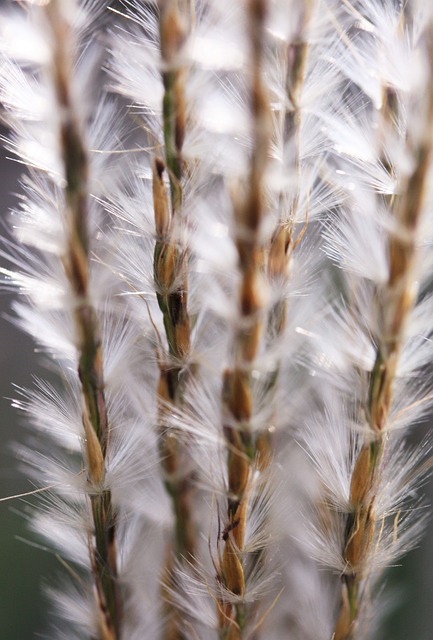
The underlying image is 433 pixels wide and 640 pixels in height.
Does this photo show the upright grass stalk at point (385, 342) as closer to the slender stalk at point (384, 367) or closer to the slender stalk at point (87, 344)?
the slender stalk at point (384, 367)

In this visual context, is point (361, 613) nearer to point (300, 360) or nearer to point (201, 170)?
point (300, 360)

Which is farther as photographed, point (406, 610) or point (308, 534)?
point (406, 610)

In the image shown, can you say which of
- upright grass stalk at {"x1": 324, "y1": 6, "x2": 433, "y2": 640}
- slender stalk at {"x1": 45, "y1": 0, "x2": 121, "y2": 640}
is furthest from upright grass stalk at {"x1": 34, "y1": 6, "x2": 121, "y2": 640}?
upright grass stalk at {"x1": 324, "y1": 6, "x2": 433, "y2": 640}

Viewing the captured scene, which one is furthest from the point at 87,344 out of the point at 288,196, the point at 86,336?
the point at 288,196

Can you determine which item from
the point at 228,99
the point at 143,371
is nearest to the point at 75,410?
the point at 143,371

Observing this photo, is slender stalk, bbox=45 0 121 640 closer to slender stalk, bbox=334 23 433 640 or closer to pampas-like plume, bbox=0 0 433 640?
pampas-like plume, bbox=0 0 433 640

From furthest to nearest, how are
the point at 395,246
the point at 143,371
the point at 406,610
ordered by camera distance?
1. the point at 406,610
2. the point at 143,371
3. the point at 395,246
